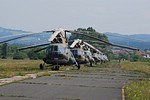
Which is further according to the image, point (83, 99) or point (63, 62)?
point (63, 62)

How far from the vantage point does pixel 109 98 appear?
14703 mm

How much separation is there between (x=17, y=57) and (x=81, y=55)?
71.2 meters

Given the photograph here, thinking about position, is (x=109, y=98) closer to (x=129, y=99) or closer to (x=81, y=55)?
(x=129, y=99)

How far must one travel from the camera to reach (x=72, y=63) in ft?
131

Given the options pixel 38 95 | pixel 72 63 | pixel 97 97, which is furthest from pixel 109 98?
pixel 72 63

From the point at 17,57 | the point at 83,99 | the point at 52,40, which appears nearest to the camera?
the point at 83,99

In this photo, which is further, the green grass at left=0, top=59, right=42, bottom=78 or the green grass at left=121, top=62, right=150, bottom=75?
the green grass at left=121, top=62, right=150, bottom=75

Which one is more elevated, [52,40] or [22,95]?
[52,40]

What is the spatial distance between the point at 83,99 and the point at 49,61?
2244 cm

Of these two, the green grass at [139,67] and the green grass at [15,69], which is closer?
the green grass at [15,69]

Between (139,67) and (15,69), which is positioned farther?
(139,67)

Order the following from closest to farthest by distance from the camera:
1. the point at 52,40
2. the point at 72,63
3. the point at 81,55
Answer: the point at 52,40, the point at 72,63, the point at 81,55

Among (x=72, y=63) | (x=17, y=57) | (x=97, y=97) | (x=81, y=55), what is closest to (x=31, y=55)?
(x=17, y=57)

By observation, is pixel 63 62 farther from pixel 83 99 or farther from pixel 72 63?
pixel 83 99
